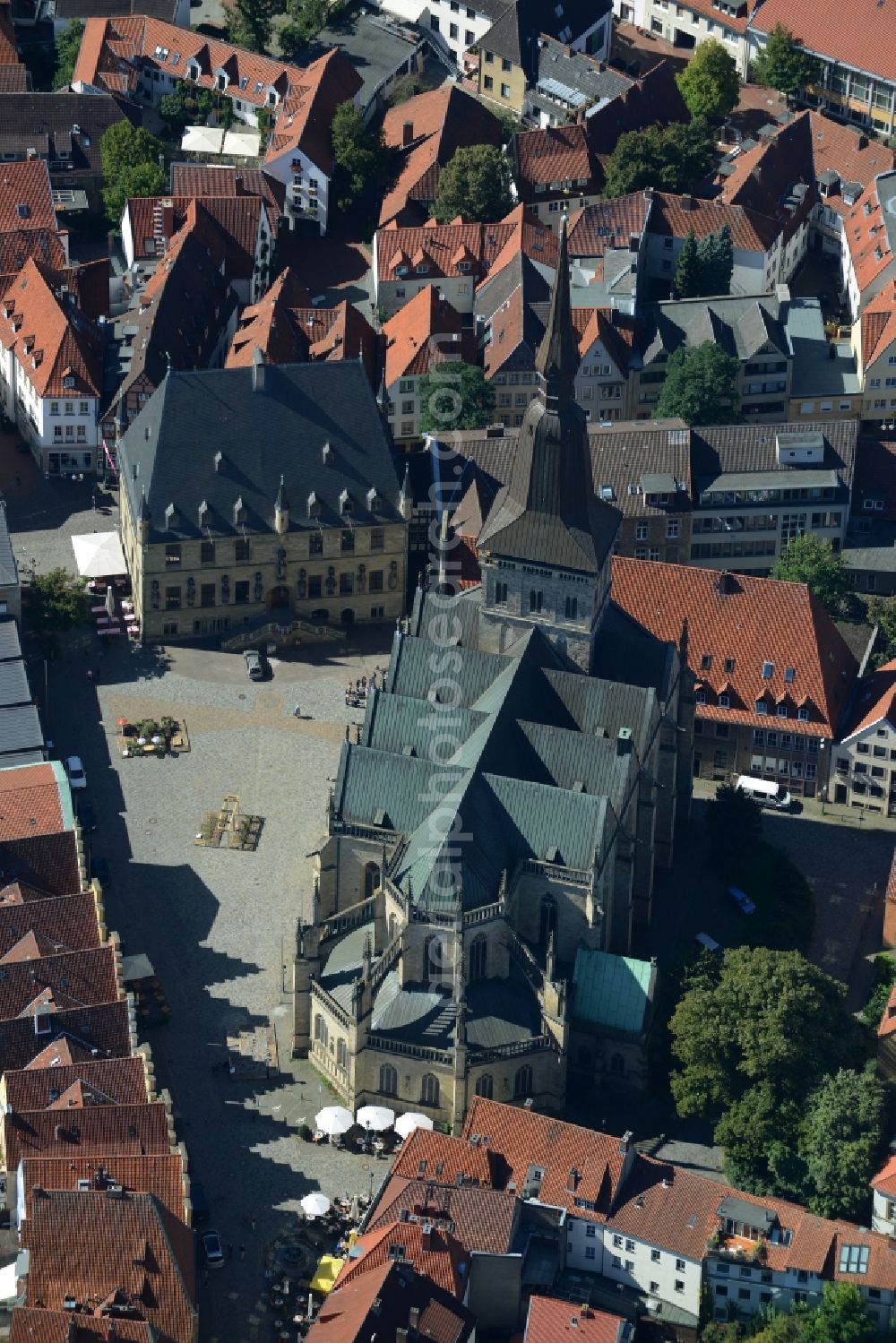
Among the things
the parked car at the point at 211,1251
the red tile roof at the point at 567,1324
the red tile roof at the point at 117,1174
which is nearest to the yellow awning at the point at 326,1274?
the parked car at the point at 211,1251

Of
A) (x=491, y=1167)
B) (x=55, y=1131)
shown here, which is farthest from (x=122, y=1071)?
(x=491, y=1167)

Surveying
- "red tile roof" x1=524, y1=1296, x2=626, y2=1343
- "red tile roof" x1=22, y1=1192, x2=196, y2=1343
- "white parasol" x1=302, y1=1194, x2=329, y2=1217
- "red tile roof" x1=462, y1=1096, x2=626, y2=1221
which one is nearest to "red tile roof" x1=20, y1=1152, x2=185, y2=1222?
"red tile roof" x1=22, y1=1192, x2=196, y2=1343

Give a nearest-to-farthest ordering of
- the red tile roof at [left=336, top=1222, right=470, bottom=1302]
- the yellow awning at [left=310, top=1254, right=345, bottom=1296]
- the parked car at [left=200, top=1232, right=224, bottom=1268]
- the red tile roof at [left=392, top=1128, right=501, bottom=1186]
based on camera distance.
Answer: the red tile roof at [left=336, top=1222, right=470, bottom=1302]
the yellow awning at [left=310, top=1254, right=345, bottom=1296]
the parked car at [left=200, top=1232, right=224, bottom=1268]
the red tile roof at [left=392, top=1128, right=501, bottom=1186]

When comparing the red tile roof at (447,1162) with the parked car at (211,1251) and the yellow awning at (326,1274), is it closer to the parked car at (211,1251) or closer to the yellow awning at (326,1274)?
the yellow awning at (326,1274)

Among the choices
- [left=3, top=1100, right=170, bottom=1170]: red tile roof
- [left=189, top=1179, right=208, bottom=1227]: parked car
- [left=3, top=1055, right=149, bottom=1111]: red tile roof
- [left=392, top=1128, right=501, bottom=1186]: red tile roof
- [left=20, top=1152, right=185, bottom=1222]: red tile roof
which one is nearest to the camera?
[left=20, top=1152, right=185, bottom=1222]: red tile roof

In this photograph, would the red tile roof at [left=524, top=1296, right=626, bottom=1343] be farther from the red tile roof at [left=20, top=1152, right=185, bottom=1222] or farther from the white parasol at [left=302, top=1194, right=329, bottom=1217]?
the red tile roof at [left=20, top=1152, right=185, bottom=1222]

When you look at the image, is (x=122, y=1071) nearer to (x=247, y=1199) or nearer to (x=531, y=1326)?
(x=247, y=1199)
